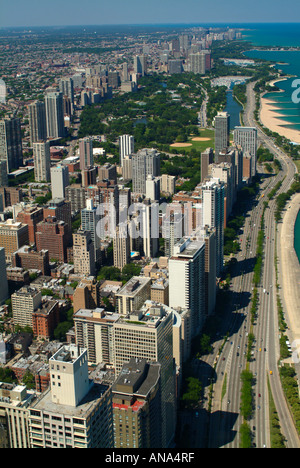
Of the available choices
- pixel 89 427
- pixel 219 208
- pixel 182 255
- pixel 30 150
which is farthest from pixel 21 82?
pixel 89 427

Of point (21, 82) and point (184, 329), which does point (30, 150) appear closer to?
point (21, 82)

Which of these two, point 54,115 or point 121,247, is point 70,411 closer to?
point 121,247

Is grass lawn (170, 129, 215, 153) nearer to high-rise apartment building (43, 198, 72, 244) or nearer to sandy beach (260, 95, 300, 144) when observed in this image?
sandy beach (260, 95, 300, 144)

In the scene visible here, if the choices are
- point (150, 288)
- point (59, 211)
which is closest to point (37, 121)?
point (59, 211)

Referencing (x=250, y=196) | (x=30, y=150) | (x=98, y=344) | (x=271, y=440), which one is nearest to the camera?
(x=271, y=440)

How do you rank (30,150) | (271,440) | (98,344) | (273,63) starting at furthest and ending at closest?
(273,63) → (30,150) → (98,344) → (271,440)

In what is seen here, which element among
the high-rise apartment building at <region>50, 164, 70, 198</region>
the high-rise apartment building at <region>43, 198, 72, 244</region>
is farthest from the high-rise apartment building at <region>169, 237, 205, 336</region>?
the high-rise apartment building at <region>50, 164, 70, 198</region>
